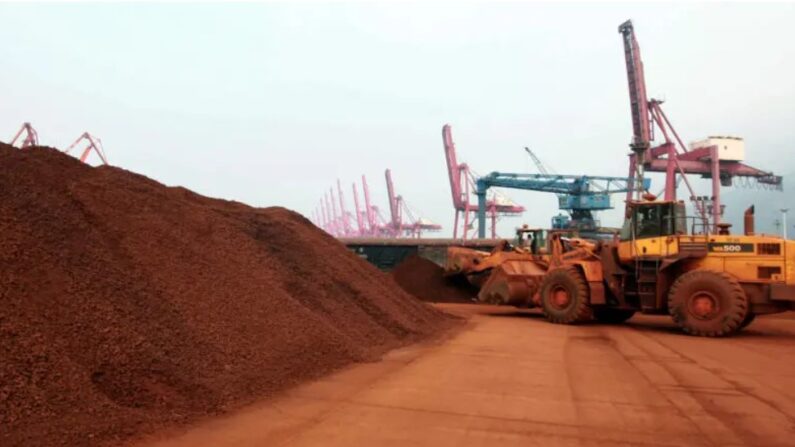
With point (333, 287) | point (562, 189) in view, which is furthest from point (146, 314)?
point (562, 189)

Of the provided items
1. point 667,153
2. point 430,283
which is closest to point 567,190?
point 667,153

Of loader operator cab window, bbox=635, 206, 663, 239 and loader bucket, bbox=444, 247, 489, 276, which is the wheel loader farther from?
loader bucket, bbox=444, 247, 489, 276

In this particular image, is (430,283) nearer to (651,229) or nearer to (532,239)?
(532,239)

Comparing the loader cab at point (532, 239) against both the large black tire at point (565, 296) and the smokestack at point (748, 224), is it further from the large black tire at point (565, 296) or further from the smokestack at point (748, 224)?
the smokestack at point (748, 224)

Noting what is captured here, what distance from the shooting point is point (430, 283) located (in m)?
21.5

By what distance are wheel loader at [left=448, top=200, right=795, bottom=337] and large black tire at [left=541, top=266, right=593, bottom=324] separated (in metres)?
0.03

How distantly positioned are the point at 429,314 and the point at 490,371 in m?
6.13

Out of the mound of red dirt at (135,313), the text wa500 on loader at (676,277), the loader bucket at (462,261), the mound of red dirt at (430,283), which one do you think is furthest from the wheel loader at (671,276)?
the mound of red dirt at (135,313)

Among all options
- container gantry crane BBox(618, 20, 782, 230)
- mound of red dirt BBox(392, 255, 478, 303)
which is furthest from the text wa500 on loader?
container gantry crane BBox(618, 20, 782, 230)

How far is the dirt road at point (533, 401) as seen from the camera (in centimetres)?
530

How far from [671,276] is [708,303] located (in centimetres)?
135

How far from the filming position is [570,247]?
17625 mm

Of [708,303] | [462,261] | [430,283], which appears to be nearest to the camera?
[708,303]

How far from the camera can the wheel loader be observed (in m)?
13.0
